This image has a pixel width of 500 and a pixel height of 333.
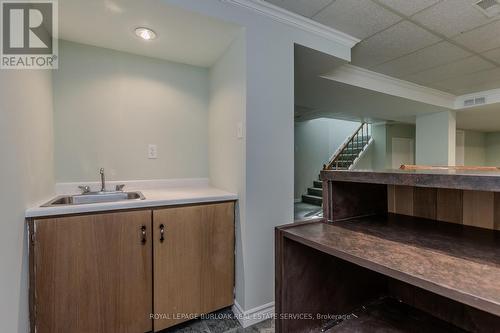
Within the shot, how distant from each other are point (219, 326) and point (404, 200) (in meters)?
1.41

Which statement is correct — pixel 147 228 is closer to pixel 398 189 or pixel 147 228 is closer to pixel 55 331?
pixel 55 331

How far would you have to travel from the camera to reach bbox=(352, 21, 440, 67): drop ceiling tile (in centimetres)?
204

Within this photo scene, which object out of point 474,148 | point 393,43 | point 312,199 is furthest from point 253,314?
point 474,148

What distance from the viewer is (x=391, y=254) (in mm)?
706

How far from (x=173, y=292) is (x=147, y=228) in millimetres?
463

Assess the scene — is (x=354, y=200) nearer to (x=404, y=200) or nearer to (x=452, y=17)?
(x=404, y=200)

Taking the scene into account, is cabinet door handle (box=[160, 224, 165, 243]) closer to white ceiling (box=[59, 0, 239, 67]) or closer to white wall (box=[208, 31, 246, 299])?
white wall (box=[208, 31, 246, 299])

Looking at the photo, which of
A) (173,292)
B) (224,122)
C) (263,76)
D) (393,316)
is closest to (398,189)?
(393,316)

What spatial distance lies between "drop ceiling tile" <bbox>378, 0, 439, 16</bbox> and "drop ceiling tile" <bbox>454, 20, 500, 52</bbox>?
2.47ft

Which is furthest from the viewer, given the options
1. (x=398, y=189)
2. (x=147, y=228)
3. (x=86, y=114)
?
(x=86, y=114)

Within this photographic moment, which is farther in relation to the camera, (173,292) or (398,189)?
(173,292)

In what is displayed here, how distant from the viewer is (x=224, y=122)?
1.95 meters

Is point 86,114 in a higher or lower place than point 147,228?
higher

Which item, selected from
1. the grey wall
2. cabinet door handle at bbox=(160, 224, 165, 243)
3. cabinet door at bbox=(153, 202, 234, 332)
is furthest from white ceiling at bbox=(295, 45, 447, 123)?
the grey wall
